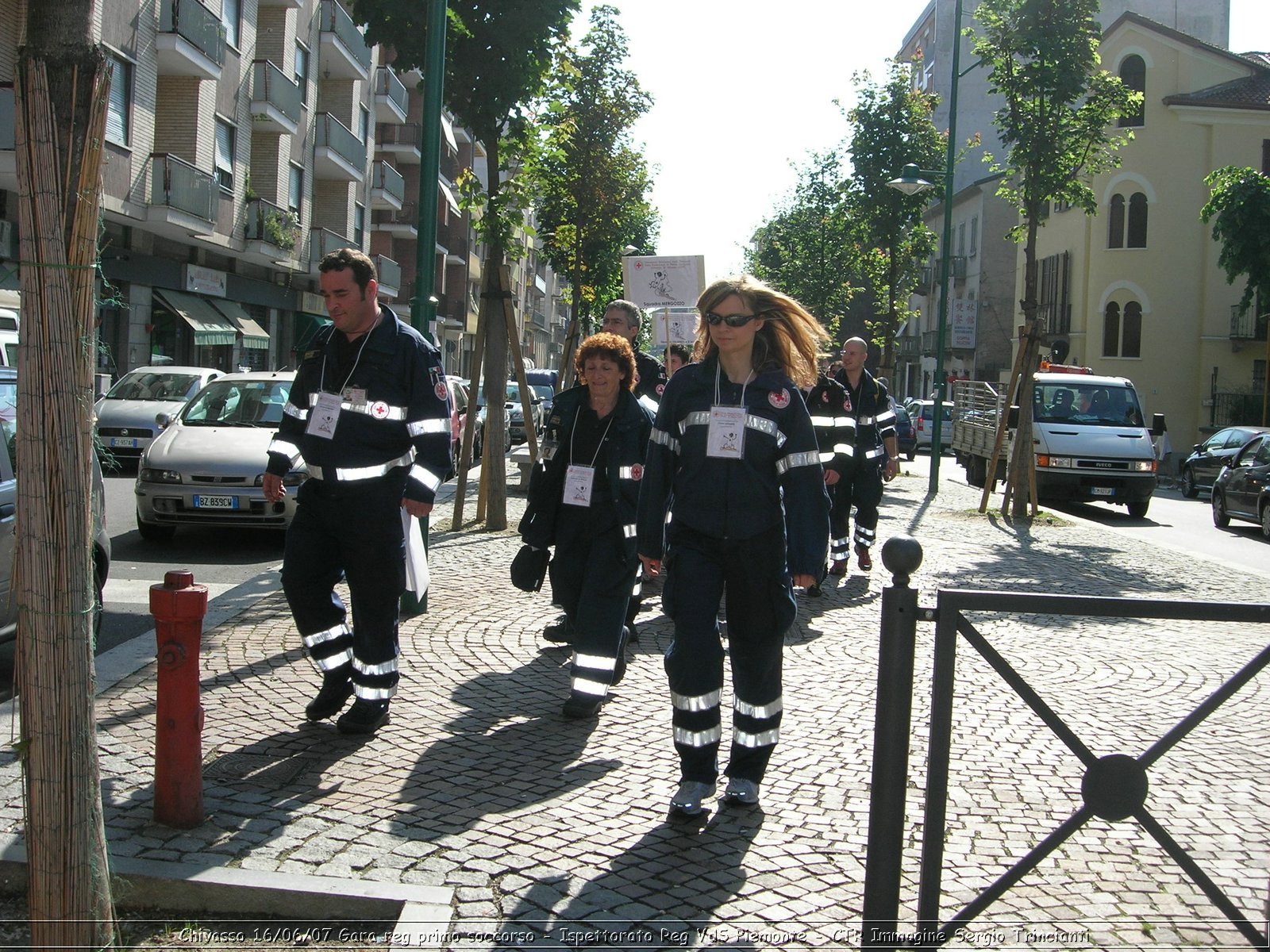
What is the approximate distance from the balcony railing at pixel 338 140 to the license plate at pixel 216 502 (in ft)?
102

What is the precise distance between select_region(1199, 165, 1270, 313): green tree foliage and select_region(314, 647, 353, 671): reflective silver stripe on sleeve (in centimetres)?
3509

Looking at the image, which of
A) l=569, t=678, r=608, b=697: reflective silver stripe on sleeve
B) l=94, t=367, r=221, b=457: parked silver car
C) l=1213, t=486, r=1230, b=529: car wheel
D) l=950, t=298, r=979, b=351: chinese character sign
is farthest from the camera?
l=950, t=298, r=979, b=351: chinese character sign

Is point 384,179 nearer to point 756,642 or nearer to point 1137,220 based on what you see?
point 1137,220

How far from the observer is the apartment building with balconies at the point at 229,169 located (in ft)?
90.0

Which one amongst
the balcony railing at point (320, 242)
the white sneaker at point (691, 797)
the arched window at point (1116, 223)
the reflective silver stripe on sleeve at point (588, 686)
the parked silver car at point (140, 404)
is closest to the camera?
→ the white sneaker at point (691, 797)

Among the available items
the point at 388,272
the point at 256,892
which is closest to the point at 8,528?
the point at 256,892

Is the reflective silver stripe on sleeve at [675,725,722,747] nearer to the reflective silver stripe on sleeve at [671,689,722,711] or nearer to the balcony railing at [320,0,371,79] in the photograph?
the reflective silver stripe on sleeve at [671,689,722,711]

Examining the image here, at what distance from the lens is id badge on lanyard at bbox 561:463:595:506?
20.7ft

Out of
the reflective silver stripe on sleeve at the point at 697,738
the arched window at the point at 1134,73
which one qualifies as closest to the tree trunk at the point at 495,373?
the reflective silver stripe on sleeve at the point at 697,738

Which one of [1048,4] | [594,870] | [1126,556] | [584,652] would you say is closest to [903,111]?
[1048,4]

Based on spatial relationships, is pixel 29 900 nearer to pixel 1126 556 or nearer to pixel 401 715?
pixel 401 715

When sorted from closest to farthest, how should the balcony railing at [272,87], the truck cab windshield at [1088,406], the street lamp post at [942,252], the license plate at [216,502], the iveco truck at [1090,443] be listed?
the license plate at [216,502] < the iveco truck at [1090,443] < the street lamp post at [942,252] < the truck cab windshield at [1088,406] < the balcony railing at [272,87]

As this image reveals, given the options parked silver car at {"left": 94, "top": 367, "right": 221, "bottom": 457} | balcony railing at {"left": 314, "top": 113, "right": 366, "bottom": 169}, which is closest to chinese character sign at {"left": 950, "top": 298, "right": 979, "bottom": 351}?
parked silver car at {"left": 94, "top": 367, "right": 221, "bottom": 457}

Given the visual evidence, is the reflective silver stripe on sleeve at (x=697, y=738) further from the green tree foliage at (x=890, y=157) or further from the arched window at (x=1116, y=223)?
the arched window at (x=1116, y=223)
